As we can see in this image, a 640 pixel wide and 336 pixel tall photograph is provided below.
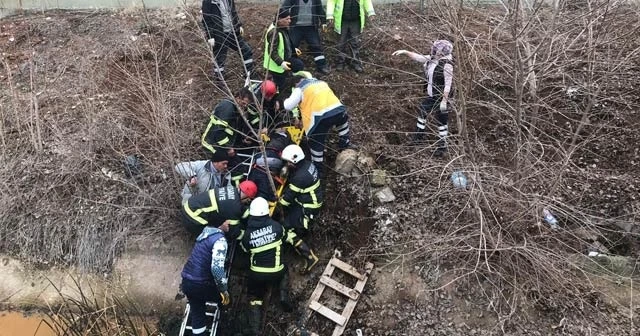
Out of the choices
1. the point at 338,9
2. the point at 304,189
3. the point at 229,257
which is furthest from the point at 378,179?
the point at 338,9

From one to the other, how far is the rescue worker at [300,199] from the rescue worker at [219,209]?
20.0 inches

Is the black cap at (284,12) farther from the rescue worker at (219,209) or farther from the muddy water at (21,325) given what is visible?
the muddy water at (21,325)

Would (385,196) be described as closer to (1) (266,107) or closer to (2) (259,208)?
(2) (259,208)

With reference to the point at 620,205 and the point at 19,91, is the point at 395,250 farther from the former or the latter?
the point at 19,91

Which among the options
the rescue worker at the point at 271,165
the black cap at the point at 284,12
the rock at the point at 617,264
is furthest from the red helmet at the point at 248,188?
the rock at the point at 617,264

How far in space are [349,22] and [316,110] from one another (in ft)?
6.96

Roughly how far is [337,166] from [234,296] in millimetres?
2087

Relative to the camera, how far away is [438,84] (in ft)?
23.4

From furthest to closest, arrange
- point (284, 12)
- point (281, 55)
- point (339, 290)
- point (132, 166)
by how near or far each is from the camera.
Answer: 1. point (284, 12)
2. point (281, 55)
3. point (132, 166)
4. point (339, 290)

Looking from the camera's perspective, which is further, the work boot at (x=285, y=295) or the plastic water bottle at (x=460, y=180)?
the work boot at (x=285, y=295)

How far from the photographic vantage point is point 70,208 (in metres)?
7.38

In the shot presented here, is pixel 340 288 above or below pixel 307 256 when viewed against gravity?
below

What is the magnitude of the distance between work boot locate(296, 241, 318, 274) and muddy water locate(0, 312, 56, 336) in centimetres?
311

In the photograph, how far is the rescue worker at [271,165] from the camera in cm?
670
